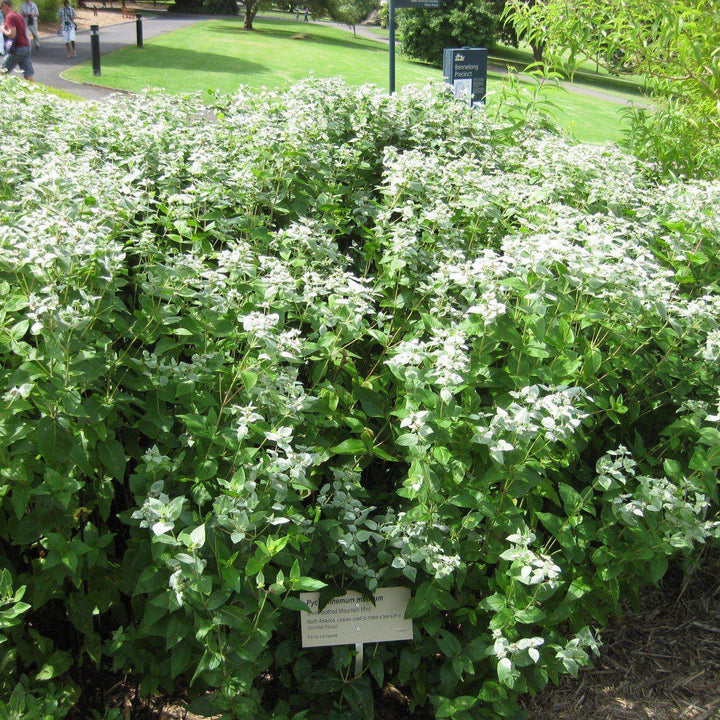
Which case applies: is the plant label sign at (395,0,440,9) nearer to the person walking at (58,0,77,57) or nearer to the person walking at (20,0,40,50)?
the person walking at (20,0,40,50)

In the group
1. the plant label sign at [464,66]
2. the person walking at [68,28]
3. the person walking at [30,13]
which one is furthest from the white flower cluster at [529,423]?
the person walking at [68,28]

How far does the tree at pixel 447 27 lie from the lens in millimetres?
28062

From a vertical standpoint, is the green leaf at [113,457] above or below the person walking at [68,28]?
below

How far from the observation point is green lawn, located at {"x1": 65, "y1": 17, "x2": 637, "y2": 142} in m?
18.1

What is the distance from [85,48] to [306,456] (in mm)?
25110

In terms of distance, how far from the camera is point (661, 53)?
14.6 ft

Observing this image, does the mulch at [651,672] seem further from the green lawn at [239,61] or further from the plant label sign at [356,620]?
the green lawn at [239,61]

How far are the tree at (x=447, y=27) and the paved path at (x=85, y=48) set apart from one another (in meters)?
9.85

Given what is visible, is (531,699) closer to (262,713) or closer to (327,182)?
(262,713)

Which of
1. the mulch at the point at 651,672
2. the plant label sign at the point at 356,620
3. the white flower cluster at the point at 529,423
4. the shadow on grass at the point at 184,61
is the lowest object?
the mulch at the point at 651,672

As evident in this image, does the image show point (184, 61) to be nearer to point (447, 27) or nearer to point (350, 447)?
point (447, 27)

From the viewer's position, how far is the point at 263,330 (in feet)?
6.17

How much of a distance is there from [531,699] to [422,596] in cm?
78

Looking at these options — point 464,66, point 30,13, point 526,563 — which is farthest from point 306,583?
point 30,13
